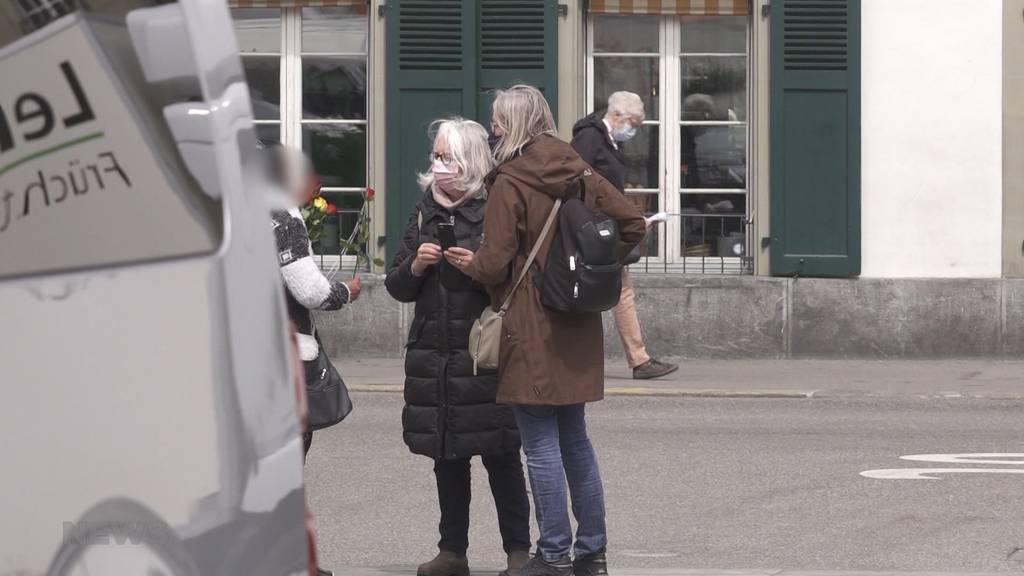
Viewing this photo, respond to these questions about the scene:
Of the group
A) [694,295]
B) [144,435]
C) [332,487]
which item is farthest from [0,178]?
[694,295]

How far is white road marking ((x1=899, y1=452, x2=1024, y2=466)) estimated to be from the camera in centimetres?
928

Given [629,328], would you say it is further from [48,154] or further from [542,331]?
[48,154]

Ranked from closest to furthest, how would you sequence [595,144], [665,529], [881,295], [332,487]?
[665,529] < [332,487] < [595,144] < [881,295]

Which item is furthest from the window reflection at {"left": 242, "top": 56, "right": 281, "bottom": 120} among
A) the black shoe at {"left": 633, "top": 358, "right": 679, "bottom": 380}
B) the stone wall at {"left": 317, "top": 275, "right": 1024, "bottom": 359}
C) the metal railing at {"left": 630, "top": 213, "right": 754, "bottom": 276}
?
the black shoe at {"left": 633, "top": 358, "right": 679, "bottom": 380}

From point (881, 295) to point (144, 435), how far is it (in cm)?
1226

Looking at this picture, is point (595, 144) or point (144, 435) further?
point (595, 144)

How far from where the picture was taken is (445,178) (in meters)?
6.15

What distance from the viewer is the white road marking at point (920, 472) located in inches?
347

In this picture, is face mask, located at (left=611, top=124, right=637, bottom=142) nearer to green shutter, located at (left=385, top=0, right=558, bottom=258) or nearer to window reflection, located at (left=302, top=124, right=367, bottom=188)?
green shutter, located at (left=385, top=0, right=558, bottom=258)

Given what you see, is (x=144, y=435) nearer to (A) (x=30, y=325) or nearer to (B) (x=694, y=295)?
(A) (x=30, y=325)

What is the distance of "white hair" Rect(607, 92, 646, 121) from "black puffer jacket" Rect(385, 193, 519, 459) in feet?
20.1

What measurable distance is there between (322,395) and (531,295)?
28.9 inches

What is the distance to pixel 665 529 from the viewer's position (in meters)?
Result: 7.59

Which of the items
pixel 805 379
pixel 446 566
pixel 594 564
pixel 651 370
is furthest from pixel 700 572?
pixel 805 379
